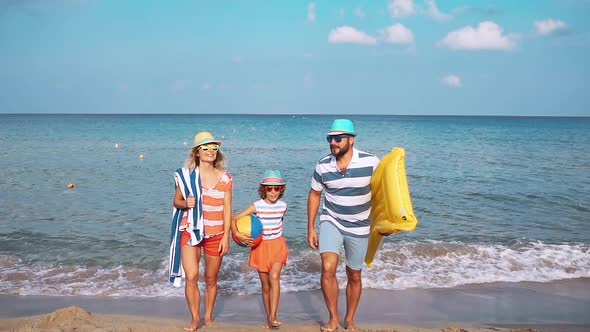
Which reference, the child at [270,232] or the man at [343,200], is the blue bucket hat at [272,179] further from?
the man at [343,200]

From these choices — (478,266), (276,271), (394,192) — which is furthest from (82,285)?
(478,266)

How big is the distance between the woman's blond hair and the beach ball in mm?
570

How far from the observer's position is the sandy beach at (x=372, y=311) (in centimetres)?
586

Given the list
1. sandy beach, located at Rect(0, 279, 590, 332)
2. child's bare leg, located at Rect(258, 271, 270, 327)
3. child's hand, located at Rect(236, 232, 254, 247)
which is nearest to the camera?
child's hand, located at Rect(236, 232, 254, 247)

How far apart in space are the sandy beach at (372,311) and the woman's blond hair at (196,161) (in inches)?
69.2

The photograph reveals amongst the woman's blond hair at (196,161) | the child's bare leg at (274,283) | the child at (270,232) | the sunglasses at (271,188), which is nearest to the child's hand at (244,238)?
the child at (270,232)

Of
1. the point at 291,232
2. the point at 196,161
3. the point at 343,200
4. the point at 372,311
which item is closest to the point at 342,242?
the point at 343,200

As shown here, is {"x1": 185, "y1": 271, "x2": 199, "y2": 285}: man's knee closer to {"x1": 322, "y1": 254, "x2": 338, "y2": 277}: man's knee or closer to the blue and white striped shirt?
{"x1": 322, "y1": 254, "x2": 338, "y2": 277}: man's knee

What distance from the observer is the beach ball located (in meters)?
5.33

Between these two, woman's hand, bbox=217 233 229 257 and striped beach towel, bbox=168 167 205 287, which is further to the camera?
woman's hand, bbox=217 233 229 257

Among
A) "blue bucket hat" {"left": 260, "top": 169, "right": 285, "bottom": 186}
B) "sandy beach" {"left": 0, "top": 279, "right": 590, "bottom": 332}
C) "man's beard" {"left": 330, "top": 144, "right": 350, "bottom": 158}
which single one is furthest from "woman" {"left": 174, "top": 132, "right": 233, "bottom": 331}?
"man's beard" {"left": 330, "top": 144, "right": 350, "bottom": 158}

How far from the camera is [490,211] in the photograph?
44.5 feet

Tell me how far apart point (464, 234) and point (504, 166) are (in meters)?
13.1

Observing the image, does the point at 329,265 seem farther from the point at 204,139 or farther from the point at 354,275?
the point at 204,139
